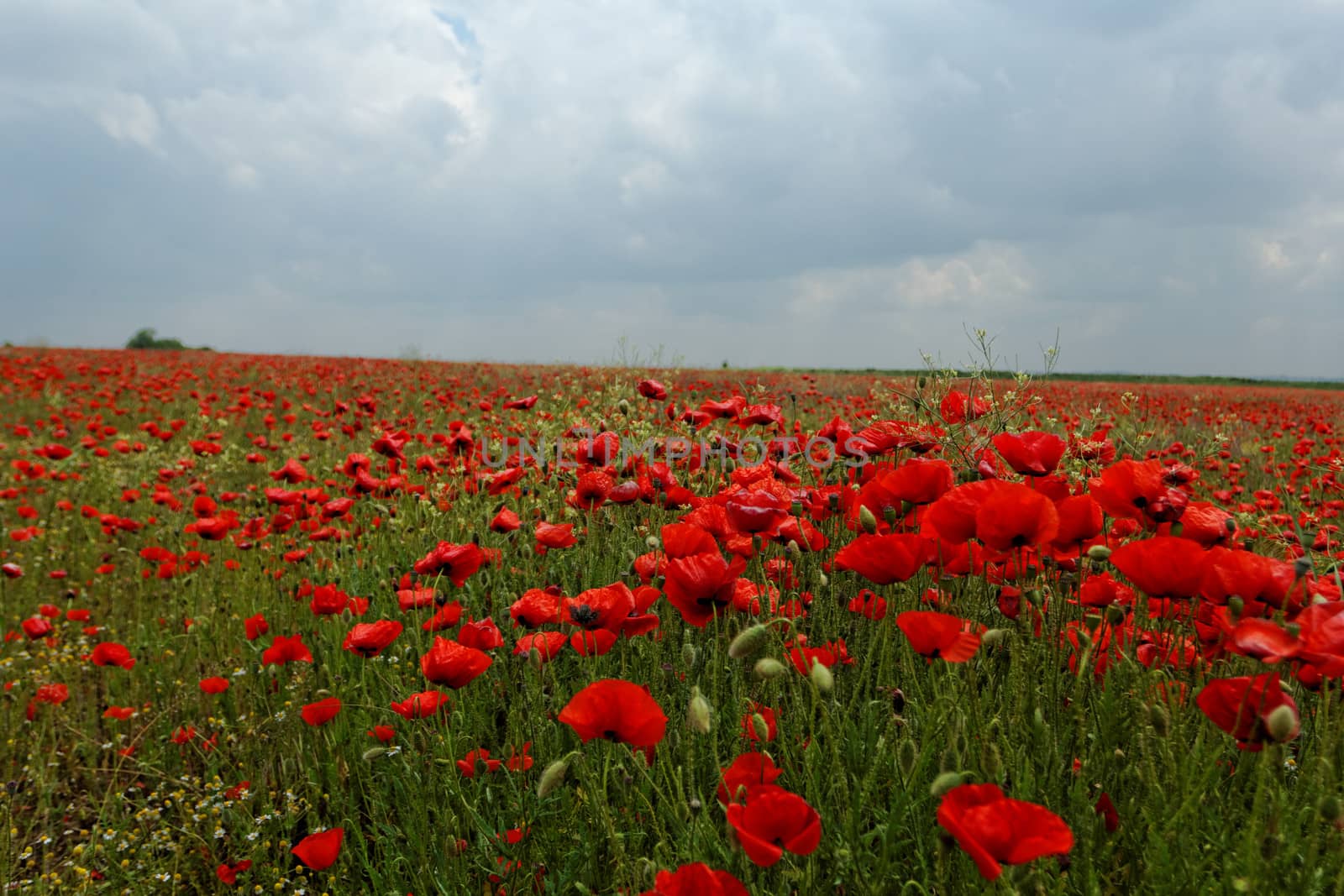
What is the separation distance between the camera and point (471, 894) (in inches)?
66.9

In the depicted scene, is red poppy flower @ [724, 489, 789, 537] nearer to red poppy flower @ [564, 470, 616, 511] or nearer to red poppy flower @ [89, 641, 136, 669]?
red poppy flower @ [564, 470, 616, 511]

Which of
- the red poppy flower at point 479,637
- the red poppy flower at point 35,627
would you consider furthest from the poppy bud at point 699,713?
the red poppy flower at point 35,627

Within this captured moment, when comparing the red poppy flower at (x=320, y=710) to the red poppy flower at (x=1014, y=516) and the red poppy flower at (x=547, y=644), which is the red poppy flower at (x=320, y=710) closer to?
the red poppy flower at (x=547, y=644)

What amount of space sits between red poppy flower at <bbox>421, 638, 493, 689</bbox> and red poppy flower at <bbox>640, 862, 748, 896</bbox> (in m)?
0.64

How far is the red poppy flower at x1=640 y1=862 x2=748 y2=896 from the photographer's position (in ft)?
3.12

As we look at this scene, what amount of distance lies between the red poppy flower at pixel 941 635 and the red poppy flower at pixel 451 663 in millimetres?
808

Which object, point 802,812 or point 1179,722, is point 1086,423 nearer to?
point 1179,722

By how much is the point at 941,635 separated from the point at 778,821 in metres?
0.42

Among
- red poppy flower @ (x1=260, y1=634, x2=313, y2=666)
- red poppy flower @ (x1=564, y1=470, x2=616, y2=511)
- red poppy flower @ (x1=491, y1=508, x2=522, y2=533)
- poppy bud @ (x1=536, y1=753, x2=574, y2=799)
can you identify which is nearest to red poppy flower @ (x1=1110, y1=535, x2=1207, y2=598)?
poppy bud @ (x1=536, y1=753, x2=574, y2=799)

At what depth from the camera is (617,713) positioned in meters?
1.14

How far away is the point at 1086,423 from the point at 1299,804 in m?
1.67

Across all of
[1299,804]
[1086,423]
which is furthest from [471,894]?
[1086,423]

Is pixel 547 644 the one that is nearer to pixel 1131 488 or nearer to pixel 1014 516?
pixel 1014 516

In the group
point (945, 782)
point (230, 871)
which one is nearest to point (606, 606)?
point (945, 782)
